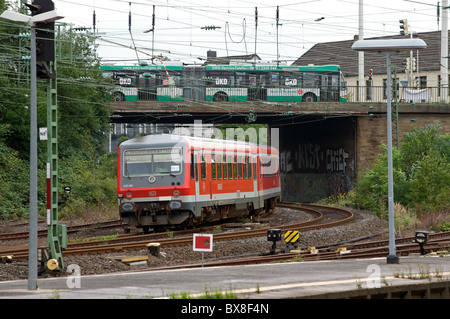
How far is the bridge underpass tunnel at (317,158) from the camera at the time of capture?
42281mm

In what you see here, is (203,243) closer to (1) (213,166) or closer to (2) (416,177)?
(1) (213,166)

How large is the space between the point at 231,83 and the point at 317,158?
766cm

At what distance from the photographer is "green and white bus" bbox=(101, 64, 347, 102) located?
42875 mm

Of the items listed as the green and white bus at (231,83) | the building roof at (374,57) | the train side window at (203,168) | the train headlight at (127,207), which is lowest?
the train headlight at (127,207)

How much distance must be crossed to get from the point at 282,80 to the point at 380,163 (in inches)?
418

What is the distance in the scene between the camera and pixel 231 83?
43531mm

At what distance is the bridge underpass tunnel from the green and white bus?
200 centimetres

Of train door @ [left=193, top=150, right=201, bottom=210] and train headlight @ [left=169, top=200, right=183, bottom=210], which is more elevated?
train door @ [left=193, top=150, right=201, bottom=210]

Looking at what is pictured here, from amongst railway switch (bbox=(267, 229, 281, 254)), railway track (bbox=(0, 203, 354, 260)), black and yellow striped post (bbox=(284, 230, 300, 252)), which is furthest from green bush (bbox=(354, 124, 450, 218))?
railway switch (bbox=(267, 229, 281, 254))

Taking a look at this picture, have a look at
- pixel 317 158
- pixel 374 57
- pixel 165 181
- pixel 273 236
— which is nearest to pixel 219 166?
pixel 165 181

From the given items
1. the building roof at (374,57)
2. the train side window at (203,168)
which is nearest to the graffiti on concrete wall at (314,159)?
the building roof at (374,57)

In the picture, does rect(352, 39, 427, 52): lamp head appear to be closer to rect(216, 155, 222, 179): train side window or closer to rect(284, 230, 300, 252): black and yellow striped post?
rect(284, 230, 300, 252): black and yellow striped post

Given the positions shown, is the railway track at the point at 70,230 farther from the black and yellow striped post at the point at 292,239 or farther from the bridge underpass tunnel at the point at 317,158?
the bridge underpass tunnel at the point at 317,158

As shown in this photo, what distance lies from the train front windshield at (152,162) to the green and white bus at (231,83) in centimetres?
1976
